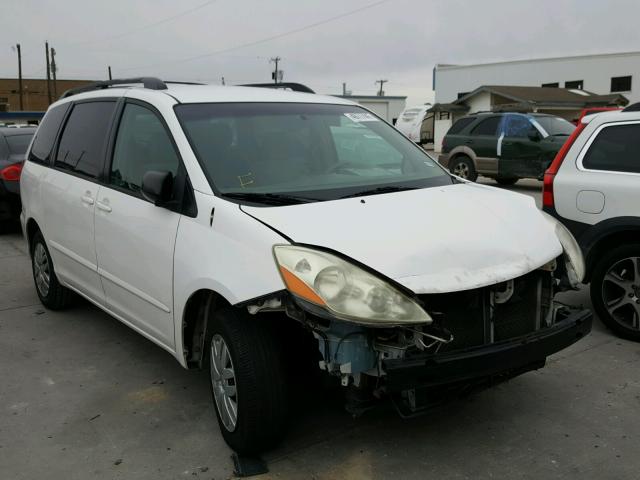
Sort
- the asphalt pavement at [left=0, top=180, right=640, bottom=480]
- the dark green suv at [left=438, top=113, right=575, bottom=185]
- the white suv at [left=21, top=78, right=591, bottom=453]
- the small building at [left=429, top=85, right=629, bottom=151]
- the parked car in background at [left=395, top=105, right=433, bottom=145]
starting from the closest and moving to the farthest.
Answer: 1. the white suv at [left=21, top=78, right=591, bottom=453]
2. the asphalt pavement at [left=0, top=180, right=640, bottom=480]
3. the dark green suv at [left=438, top=113, right=575, bottom=185]
4. the small building at [left=429, top=85, right=629, bottom=151]
5. the parked car in background at [left=395, top=105, right=433, bottom=145]

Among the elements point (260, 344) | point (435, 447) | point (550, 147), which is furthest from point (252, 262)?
point (550, 147)

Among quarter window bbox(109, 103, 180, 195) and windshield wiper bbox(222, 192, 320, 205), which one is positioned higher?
quarter window bbox(109, 103, 180, 195)

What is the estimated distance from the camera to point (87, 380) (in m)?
4.06

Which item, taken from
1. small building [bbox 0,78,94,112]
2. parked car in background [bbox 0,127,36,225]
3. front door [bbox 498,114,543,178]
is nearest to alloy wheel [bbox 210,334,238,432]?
parked car in background [bbox 0,127,36,225]

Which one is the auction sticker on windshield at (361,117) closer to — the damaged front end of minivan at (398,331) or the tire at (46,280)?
the damaged front end of minivan at (398,331)

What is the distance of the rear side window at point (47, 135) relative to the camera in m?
5.19

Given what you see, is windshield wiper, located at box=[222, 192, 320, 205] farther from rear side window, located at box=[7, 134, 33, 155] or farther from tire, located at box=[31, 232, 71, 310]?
rear side window, located at box=[7, 134, 33, 155]

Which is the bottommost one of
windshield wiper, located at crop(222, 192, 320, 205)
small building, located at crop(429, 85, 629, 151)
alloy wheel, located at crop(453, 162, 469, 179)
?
alloy wheel, located at crop(453, 162, 469, 179)

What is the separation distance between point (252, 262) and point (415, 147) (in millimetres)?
2020

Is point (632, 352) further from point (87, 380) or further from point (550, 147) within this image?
point (550, 147)

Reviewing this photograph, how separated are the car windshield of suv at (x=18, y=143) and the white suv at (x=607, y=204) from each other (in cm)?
800

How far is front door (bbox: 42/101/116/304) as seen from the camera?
4266 millimetres

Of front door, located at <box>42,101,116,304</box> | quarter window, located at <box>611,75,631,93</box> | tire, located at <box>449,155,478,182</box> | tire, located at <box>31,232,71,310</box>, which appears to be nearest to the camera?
front door, located at <box>42,101,116,304</box>

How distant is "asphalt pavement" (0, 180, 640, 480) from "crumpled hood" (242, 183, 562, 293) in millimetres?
658
